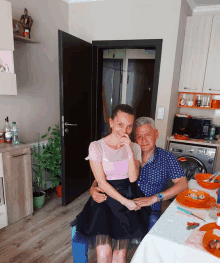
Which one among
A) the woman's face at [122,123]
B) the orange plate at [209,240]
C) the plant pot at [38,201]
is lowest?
the plant pot at [38,201]

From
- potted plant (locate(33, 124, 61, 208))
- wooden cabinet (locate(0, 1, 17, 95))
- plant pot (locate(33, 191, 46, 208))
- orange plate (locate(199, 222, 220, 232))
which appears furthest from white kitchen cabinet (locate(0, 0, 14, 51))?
orange plate (locate(199, 222, 220, 232))

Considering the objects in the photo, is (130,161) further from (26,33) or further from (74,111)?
(26,33)

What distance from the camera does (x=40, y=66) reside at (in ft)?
8.97

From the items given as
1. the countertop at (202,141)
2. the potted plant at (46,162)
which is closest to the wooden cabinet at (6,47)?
the potted plant at (46,162)

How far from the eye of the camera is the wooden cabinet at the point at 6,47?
193 centimetres

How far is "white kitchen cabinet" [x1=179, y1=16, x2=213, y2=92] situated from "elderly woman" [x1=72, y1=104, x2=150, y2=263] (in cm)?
197

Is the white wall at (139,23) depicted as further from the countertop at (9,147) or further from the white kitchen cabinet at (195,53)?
the countertop at (9,147)

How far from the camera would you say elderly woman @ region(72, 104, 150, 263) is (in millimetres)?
1346

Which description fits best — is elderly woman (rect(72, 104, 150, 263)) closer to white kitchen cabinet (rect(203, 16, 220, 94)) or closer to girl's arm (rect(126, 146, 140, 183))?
girl's arm (rect(126, 146, 140, 183))

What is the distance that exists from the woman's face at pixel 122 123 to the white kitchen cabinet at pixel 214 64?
205 centimetres

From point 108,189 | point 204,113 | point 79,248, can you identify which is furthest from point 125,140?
point 204,113

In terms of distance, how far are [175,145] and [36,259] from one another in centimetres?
217

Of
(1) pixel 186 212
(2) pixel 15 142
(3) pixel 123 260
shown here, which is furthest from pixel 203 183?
(2) pixel 15 142

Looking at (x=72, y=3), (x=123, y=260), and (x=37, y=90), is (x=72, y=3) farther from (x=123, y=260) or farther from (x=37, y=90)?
(x=123, y=260)
